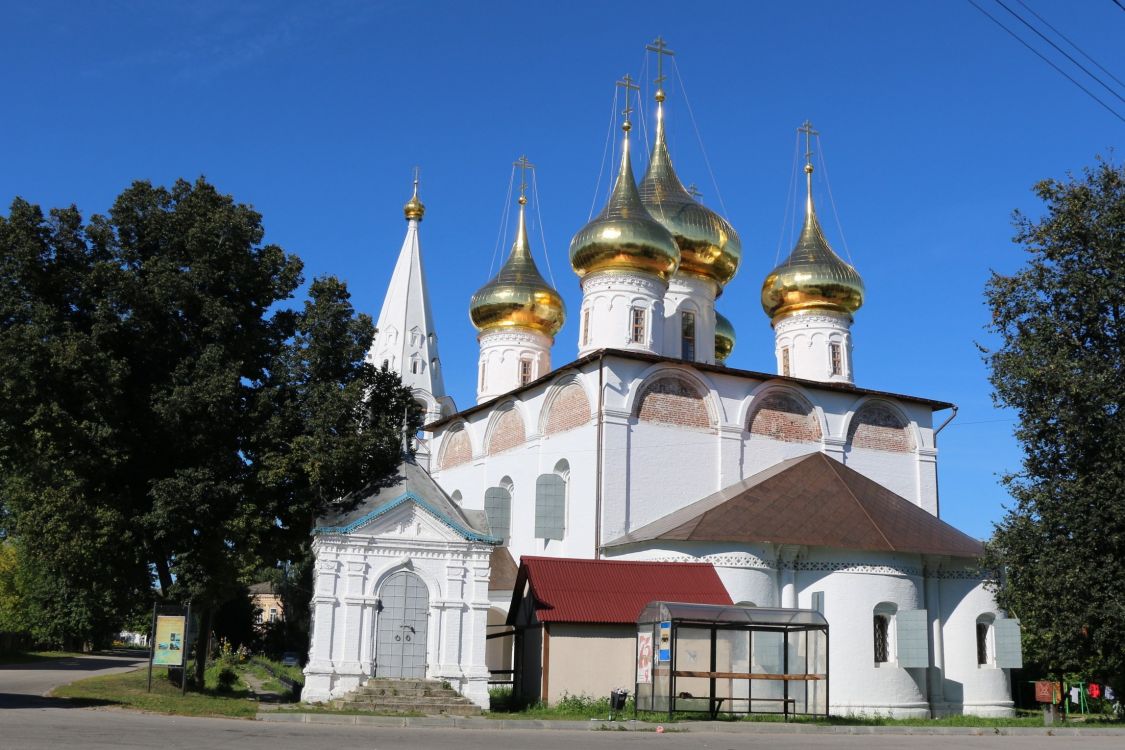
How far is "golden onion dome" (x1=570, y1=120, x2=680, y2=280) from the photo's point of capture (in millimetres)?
26656

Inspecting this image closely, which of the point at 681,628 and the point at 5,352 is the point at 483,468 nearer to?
the point at 681,628

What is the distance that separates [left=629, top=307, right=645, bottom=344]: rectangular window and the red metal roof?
7408mm

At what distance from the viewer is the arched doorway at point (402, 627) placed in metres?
17.1

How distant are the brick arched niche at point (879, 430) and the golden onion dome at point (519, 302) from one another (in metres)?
10.2

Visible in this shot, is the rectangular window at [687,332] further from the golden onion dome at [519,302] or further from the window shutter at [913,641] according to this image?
the window shutter at [913,641]

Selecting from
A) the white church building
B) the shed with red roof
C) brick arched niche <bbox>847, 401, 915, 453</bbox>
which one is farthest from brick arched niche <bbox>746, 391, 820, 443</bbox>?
the shed with red roof

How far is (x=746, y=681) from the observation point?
19.1 metres

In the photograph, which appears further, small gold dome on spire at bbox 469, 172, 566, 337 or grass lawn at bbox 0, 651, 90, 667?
grass lawn at bbox 0, 651, 90, 667

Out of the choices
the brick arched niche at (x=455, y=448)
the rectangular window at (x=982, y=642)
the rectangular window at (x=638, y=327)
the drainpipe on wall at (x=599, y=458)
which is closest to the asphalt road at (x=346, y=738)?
the rectangular window at (x=982, y=642)

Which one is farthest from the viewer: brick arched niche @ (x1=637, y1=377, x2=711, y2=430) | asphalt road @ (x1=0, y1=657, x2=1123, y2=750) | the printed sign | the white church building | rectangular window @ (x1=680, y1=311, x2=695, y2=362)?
rectangular window @ (x1=680, y1=311, x2=695, y2=362)

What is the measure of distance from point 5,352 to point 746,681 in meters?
13.1

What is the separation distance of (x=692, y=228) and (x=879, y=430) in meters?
7.40

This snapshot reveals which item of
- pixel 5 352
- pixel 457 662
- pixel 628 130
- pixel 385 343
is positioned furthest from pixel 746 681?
pixel 385 343

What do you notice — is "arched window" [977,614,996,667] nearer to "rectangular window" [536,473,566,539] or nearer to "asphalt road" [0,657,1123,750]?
"asphalt road" [0,657,1123,750]
